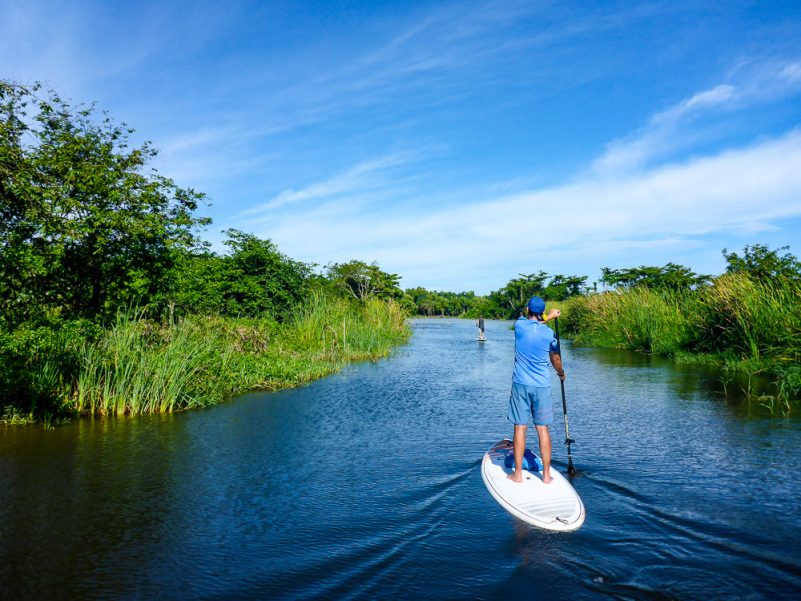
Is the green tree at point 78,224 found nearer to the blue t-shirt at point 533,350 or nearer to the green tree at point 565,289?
the blue t-shirt at point 533,350

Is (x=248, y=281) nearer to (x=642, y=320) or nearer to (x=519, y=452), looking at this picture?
(x=519, y=452)

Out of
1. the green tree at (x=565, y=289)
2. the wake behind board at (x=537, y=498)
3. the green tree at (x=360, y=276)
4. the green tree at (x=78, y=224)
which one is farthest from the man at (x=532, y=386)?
the green tree at (x=565, y=289)

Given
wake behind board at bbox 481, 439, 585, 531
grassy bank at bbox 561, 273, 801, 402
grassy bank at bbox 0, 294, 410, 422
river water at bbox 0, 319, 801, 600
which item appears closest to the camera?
river water at bbox 0, 319, 801, 600

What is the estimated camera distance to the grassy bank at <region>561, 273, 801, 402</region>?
47.9 feet

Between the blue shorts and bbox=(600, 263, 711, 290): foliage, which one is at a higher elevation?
bbox=(600, 263, 711, 290): foliage

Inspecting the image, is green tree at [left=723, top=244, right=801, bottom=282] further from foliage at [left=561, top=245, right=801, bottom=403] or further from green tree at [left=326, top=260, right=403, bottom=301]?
green tree at [left=326, top=260, right=403, bottom=301]

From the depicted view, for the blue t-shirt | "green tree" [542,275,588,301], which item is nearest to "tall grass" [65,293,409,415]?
the blue t-shirt

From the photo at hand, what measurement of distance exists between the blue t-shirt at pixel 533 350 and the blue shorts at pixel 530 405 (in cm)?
8

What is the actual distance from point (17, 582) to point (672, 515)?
6.06m

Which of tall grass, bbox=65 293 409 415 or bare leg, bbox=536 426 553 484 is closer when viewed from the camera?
bare leg, bbox=536 426 553 484

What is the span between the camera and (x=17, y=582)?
14.6 feet

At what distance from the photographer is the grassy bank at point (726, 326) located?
1459cm

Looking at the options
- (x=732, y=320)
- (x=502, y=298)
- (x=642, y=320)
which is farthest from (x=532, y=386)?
(x=502, y=298)

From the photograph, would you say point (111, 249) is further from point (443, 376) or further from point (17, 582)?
point (443, 376)
